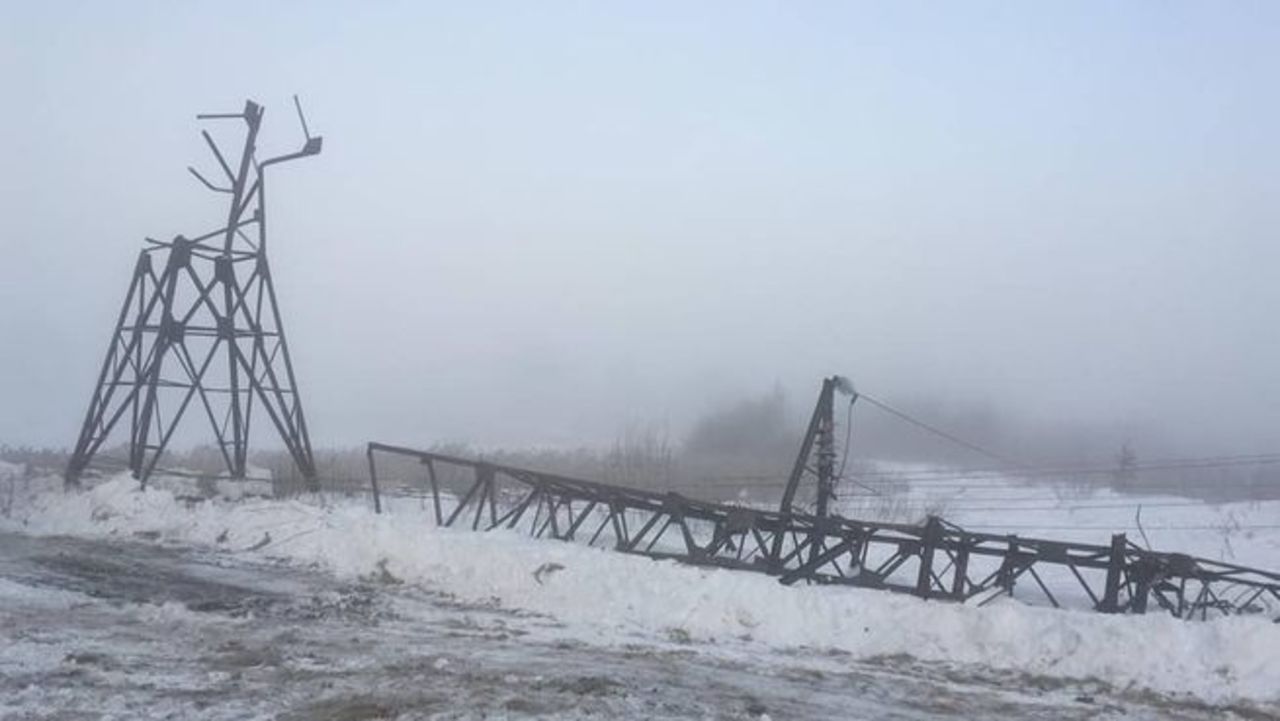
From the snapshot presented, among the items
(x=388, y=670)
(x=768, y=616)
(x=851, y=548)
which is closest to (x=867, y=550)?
(x=851, y=548)

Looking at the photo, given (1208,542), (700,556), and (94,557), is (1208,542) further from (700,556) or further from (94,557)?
(94,557)

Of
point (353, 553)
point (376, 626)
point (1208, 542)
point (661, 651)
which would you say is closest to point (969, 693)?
point (661, 651)

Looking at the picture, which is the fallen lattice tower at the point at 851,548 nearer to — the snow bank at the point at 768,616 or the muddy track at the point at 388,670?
the snow bank at the point at 768,616

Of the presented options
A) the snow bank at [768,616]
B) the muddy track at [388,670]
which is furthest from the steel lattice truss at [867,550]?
the muddy track at [388,670]

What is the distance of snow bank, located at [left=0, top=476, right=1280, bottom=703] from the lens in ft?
39.6

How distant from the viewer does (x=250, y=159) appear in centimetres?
2836

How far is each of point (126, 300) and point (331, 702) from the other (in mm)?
23071

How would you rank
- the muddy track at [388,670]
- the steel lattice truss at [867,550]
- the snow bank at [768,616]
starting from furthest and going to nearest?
the steel lattice truss at [867,550] → the snow bank at [768,616] → the muddy track at [388,670]

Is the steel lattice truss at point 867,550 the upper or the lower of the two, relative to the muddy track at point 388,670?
upper

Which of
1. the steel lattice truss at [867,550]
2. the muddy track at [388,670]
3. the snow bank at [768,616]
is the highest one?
the steel lattice truss at [867,550]

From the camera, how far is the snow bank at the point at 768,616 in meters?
12.1

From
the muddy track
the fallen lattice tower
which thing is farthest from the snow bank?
the fallen lattice tower

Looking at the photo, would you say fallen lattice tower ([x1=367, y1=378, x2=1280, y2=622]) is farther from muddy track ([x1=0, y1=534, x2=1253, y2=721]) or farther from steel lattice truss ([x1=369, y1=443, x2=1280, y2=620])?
muddy track ([x1=0, y1=534, x2=1253, y2=721])

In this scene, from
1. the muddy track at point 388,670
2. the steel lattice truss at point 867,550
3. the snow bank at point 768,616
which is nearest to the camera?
the muddy track at point 388,670
